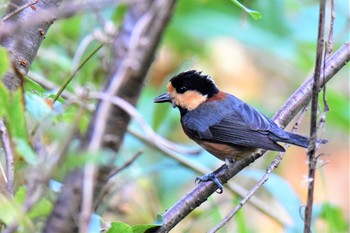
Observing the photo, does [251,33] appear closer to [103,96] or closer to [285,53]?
[285,53]

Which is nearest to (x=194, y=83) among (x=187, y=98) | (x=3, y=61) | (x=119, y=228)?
(x=187, y=98)

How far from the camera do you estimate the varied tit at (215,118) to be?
7.72ft

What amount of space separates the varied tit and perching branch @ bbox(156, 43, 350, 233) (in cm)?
36

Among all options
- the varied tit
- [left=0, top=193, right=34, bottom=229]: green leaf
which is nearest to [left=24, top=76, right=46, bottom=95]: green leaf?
[left=0, top=193, right=34, bottom=229]: green leaf

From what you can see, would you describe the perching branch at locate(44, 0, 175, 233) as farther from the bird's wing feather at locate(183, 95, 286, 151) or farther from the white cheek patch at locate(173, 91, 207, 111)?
the white cheek patch at locate(173, 91, 207, 111)

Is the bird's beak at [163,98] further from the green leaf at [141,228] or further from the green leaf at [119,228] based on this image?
the green leaf at [119,228]

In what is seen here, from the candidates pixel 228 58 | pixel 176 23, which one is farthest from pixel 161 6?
pixel 228 58

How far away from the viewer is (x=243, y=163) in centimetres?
186

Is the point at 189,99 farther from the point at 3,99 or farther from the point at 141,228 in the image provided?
the point at 3,99

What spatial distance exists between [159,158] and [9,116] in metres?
2.30

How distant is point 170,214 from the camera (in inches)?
56.7

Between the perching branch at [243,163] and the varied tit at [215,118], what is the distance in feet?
1.19

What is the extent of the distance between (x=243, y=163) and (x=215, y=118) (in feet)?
2.55

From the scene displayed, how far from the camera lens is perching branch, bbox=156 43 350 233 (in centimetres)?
145
